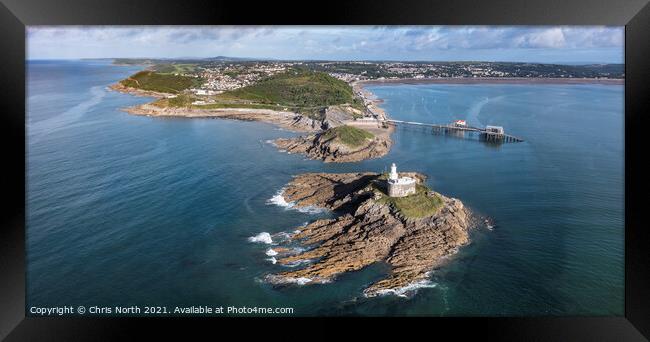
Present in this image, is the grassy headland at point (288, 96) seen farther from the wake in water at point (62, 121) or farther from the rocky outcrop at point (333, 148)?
the wake in water at point (62, 121)

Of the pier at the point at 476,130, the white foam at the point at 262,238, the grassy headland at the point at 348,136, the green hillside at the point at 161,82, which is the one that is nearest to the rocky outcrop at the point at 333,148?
the grassy headland at the point at 348,136

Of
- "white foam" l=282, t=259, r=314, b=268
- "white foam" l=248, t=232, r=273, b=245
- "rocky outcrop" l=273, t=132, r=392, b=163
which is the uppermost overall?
"rocky outcrop" l=273, t=132, r=392, b=163

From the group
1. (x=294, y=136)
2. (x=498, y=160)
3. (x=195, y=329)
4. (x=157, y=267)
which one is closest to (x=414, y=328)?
(x=195, y=329)

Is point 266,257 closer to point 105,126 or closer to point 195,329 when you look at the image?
point 195,329

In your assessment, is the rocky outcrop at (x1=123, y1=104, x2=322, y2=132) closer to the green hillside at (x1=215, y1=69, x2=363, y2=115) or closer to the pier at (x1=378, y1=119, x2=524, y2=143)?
the green hillside at (x1=215, y1=69, x2=363, y2=115)

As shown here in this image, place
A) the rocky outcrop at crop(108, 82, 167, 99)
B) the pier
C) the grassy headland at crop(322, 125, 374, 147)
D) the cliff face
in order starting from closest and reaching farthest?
1. the cliff face
2. the grassy headland at crop(322, 125, 374, 147)
3. the pier
4. the rocky outcrop at crop(108, 82, 167, 99)

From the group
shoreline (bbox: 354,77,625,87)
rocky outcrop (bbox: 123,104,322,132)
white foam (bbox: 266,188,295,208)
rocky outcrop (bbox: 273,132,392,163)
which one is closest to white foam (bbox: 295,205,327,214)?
white foam (bbox: 266,188,295,208)

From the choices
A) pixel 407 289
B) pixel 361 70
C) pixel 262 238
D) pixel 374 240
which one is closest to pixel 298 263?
pixel 262 238
